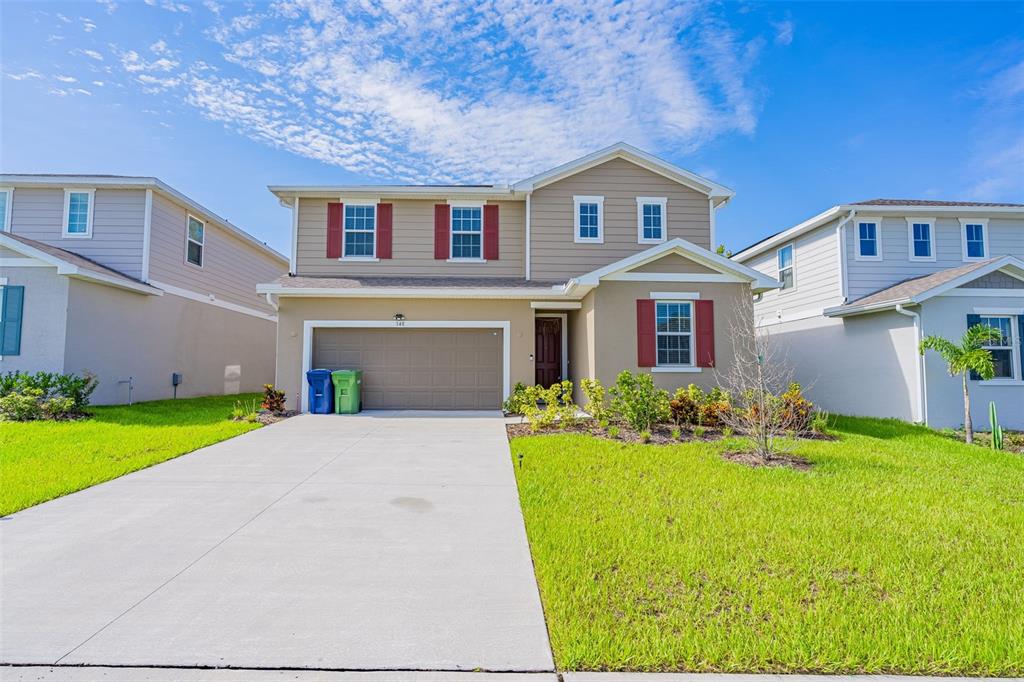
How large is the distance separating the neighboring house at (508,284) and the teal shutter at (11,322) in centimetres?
562

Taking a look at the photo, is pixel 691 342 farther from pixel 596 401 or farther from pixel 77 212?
pixel 77 212

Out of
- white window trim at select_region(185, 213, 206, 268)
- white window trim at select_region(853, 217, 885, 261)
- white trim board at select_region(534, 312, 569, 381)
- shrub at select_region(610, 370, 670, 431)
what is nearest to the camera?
shrub at select_region(610, 370, 670, 431)

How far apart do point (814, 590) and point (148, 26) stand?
1386cm

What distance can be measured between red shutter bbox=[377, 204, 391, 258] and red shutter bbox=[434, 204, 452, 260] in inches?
50.1

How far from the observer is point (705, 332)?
10953mm

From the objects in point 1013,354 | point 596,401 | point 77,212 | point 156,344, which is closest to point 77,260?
point 77,212

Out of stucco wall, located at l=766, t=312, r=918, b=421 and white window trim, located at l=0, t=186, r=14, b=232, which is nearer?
stucco wall, located at l=766, t=312, r=918, b=421

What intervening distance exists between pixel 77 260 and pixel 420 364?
8.93m

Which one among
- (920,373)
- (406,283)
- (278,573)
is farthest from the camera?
(406,283)

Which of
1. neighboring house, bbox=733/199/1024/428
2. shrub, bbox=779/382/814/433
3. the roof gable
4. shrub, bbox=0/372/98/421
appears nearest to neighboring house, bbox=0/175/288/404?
shrub, bbox=0/372/98/421

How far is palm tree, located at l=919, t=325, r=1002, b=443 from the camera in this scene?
341 inches

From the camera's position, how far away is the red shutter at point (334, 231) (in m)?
12.9

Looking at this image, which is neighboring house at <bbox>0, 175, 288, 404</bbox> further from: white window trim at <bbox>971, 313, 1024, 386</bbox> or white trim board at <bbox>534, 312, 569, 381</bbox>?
white window trim at <bbox>971, 313, 1024, 386</bbox>

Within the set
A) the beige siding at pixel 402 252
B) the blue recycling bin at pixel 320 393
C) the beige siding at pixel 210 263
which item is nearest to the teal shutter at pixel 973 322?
the beige siding at pixel 402 252
